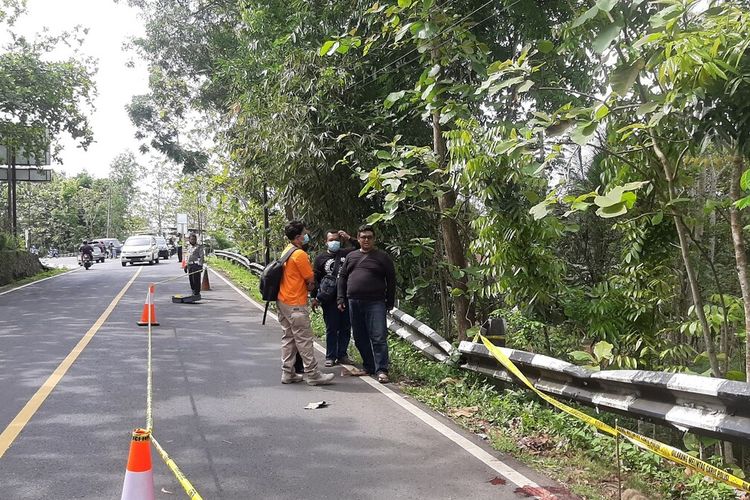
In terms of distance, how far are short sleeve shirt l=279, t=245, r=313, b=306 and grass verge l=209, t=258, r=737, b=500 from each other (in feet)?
5.32

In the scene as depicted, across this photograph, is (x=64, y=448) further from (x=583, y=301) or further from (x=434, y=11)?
(x=434, y=11)

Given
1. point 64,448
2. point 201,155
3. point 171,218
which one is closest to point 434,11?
point 64,448

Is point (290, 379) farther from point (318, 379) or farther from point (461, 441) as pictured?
point (461, 441)

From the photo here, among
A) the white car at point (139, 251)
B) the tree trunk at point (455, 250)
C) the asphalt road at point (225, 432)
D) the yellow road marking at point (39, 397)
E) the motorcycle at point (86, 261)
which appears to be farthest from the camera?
the white car at point (139, 251)

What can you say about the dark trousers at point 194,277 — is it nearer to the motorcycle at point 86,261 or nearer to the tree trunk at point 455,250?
the tree trunk at point 455,250

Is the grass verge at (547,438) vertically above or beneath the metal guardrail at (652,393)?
beneath

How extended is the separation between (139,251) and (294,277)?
30.9 meters

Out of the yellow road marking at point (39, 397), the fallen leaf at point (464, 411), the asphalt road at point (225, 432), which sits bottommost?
the fallen leaf at point (464, 411)

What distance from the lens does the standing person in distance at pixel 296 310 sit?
7301mm

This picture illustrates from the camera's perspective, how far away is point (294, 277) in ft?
24.2

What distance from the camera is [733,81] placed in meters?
3.20

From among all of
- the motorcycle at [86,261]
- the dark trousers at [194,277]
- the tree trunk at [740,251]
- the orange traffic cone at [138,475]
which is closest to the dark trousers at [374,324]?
the tree trunk at [740,251]

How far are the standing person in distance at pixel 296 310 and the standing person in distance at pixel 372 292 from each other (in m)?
0.58

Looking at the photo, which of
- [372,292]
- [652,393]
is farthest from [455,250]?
[652,393]
